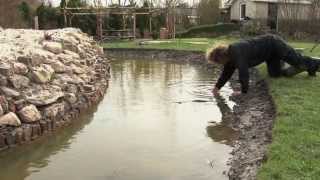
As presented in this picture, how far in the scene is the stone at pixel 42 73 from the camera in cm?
1017

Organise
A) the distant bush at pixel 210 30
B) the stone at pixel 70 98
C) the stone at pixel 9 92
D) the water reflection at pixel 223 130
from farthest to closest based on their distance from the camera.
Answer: the distant bush at pixel 210 30, the stone at pixel 70 98, the stone at pixel 9 92, the water reflection at pixel 223 130

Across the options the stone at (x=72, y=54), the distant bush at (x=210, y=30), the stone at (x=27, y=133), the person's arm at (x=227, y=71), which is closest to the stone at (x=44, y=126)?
the stone at (x=27, y=133)

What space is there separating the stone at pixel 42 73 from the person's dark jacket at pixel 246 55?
3712mm

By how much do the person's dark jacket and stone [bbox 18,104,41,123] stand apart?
4194 mm

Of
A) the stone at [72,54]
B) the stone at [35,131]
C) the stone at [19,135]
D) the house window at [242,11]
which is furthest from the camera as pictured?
the house window at [242,11]

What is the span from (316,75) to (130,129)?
16.7 feet

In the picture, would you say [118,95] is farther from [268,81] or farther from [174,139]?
[174,139]

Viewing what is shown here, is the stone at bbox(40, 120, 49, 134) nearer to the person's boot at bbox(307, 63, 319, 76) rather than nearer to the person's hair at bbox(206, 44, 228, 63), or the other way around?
the person's hair at bbox(206, 44, 228, 63)

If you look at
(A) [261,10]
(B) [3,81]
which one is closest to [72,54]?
(B) [3,81]

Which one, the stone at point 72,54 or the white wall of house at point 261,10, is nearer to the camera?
the stone at point 72,54

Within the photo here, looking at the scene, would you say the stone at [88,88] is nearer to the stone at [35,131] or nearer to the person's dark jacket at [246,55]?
the person's dark jacket at [246,55]

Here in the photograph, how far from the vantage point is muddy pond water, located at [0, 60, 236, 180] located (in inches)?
275

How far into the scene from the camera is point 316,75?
1207 cm

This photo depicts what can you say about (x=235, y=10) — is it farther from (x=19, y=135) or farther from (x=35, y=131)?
(x=19, y=135)
